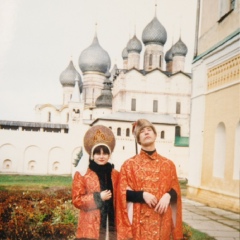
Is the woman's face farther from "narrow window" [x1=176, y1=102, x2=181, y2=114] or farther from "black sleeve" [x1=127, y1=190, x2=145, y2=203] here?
"narrow window" [x1=176, y1=102, x2=181, y2=114]

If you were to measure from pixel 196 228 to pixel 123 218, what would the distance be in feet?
2.56

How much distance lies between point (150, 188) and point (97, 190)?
25cm

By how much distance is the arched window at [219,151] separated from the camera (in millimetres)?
2547

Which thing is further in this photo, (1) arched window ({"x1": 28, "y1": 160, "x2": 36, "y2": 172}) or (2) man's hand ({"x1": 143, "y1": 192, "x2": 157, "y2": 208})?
(1) arched window ({"x1": 28, "y1": 160, "x2": 36, "y2": 172})

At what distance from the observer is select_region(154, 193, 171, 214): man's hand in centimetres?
170

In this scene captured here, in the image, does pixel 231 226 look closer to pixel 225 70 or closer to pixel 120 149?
pixel 120 149

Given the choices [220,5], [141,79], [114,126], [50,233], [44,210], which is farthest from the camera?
[141,79]

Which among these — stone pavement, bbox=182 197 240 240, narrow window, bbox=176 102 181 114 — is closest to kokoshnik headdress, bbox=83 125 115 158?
stone pavement, bbox=182 197 240 240

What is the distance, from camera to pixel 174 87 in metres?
2.93

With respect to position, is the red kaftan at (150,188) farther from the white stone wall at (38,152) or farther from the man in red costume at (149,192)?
the white stone wall at (38,152)

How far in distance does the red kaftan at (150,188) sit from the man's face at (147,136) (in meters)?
0.05

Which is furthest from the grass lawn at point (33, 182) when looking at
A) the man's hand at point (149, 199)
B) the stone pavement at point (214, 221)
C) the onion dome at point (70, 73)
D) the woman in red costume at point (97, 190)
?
the man's hand at point (149, 199)

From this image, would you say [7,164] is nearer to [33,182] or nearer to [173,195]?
[33,182]

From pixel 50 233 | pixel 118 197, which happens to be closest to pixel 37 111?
pixel 50 233
